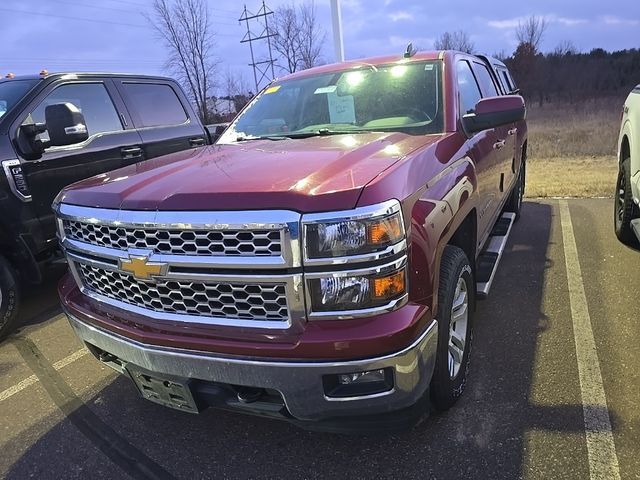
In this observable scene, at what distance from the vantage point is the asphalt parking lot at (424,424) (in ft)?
7.77

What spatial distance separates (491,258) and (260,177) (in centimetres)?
256

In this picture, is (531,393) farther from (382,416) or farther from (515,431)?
(382,416)

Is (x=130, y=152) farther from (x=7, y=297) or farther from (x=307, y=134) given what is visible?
(x=307, y=134)

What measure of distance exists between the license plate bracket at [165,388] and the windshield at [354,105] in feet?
5.69

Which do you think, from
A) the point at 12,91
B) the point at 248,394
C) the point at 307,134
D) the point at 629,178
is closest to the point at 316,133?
the point at 307,134

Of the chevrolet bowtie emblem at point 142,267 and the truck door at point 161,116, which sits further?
the truck door at point 161,116

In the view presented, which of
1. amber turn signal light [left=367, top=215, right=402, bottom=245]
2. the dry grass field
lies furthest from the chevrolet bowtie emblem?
the dry grass field

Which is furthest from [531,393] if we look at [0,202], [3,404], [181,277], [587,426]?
[0,202]

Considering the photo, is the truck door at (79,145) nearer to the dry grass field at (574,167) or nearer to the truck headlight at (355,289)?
the truck headlight at (355,289)

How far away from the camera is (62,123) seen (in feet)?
13.3

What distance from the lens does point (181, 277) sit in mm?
2066

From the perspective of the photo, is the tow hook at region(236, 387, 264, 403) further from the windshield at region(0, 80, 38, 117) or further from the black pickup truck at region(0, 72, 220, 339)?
the windshield at region(0, 80, 38, 117)

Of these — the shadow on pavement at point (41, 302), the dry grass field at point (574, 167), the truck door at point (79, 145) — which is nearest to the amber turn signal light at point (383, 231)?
the truck door at point (79, 145)

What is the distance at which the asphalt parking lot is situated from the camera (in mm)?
2367
